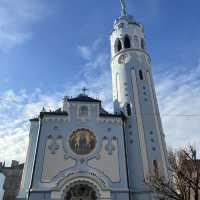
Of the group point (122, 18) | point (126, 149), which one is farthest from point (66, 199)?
point (122, 18)

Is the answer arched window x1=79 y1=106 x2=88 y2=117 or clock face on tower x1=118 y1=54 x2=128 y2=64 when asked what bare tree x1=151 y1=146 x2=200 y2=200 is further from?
clock face on tower x1=118 y1=54 x2=128 y2=64

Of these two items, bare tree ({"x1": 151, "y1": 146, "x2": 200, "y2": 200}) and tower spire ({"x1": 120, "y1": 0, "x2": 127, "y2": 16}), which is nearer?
bare tree ({"x1": 151, "y1": 146, "x2": 200, "y2": 200})

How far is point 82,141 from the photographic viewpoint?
27.0m

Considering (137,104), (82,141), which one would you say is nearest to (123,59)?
(137,104)

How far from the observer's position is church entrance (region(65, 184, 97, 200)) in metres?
24.0

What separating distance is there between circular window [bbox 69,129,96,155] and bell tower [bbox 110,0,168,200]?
4347 millimetres

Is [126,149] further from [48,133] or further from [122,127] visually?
[48,133]

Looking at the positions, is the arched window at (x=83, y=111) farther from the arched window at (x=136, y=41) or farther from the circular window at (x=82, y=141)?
the arched window at (x=136, y=41)

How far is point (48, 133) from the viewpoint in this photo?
26922 millimetres

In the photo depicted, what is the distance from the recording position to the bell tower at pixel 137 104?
85.6 ft

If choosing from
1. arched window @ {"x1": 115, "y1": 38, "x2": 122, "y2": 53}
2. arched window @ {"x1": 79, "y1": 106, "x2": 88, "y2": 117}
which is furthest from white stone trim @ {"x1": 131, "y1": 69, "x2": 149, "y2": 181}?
arched window @ {"x1": 79, "y1": 106, "x2": 88, "y2": 117}

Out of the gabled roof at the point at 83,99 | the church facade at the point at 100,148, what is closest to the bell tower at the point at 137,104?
the church facade at the point at 100,148

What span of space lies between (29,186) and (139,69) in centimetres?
2006

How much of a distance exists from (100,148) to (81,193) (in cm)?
503
